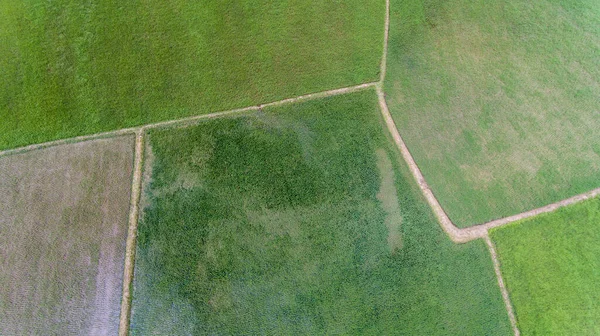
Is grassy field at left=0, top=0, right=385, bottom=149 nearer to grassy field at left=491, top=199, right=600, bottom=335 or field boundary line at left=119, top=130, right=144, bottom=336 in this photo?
field boundary line at left=119, top=130, right=144, bottom=336

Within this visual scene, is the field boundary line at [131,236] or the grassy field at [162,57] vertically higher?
the grassy field at [162,57]

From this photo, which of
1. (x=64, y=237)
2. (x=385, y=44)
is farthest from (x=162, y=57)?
(x=385, y=44)

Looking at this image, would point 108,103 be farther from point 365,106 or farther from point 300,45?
point 365,106

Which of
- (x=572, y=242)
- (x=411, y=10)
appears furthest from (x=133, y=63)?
(x=572, y=242)

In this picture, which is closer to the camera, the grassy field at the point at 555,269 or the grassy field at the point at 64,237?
the grassy field at the point at 64,237

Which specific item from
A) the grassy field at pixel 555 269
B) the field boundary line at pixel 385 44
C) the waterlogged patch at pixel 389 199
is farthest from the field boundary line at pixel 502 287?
the field boundary line at pixel 385 44

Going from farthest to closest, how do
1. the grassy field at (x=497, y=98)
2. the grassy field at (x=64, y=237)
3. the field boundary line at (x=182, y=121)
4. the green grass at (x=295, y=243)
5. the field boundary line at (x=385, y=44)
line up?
1. the field boundary line at (x=385, y=44)
2. the grassy field at (x=497, y=98)
3. the field boundary line at (x=182, y=121)
4. the green grass at (x=295, y=243)
5. the grassy field at (x=64, y=237)

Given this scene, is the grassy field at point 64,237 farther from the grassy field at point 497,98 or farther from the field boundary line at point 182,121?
the grassy field at point 497,98
